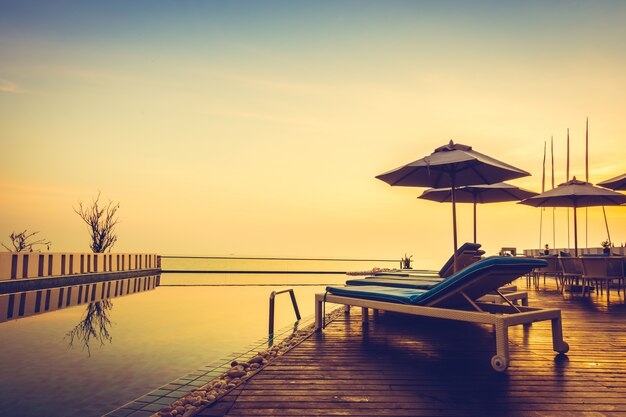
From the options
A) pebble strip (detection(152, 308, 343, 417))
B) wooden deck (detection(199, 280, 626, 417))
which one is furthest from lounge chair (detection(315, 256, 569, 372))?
pebble strip (detection(152, 308, 343, 417))

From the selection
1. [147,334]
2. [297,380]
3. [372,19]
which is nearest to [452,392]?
[297,380]

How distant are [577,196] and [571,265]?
1.67 m

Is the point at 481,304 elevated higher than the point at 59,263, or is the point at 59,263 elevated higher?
the point at 481,304

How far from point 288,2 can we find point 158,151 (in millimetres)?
9534

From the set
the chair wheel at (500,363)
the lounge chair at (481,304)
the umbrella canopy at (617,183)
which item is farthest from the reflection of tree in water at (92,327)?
the umbrella canopy at (617,183)

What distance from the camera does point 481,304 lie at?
4020mm

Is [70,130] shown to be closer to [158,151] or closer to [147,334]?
Result: [158,151]

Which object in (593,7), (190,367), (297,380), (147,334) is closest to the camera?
(297,380)

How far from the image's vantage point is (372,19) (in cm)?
1062

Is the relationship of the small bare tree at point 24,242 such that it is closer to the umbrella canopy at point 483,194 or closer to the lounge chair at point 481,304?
the umbrella canopy at point 483,194

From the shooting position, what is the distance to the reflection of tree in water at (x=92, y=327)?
5840mm

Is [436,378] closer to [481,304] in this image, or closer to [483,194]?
[481,304]

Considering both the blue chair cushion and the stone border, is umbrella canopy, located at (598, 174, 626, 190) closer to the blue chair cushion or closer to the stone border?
the blue chair cushion

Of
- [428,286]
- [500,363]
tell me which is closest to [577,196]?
[428,286]
